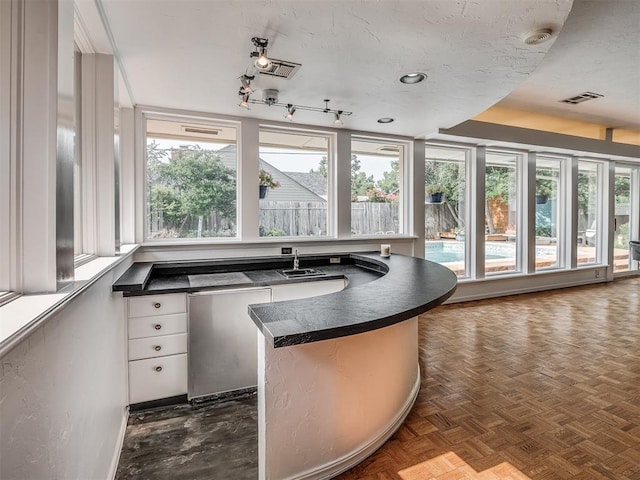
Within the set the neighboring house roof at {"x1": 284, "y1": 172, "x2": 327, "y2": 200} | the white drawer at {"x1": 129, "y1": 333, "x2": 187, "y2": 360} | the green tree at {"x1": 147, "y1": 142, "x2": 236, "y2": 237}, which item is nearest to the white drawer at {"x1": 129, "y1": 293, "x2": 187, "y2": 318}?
the white drawer at {"x1": 129, "y1": 333, "x2": 187, "y2": 360}

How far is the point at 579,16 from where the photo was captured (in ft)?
8.45

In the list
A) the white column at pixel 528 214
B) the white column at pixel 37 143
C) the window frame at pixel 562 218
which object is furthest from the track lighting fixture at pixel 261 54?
the window frame at pixel 562 218

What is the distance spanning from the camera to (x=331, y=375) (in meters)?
1.65

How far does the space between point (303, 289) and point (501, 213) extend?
4379 mm

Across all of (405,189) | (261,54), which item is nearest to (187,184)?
(261,54)

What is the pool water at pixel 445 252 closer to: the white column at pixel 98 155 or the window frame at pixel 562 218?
the window frame at pixel 562 218

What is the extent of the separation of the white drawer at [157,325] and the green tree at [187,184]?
52.8 inches

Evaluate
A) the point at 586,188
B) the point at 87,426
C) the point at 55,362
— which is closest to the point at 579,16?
the point at 55,362

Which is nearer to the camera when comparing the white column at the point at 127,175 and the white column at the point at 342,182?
the white column at the point at 127,175

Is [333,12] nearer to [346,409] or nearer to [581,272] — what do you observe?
[346,409]

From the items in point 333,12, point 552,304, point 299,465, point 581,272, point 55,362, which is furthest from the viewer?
point 581,272

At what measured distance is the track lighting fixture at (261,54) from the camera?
207 cm

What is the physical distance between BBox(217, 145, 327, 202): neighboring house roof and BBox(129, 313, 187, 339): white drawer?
1860 mm

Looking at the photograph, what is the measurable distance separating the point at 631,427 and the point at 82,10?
384 cm
